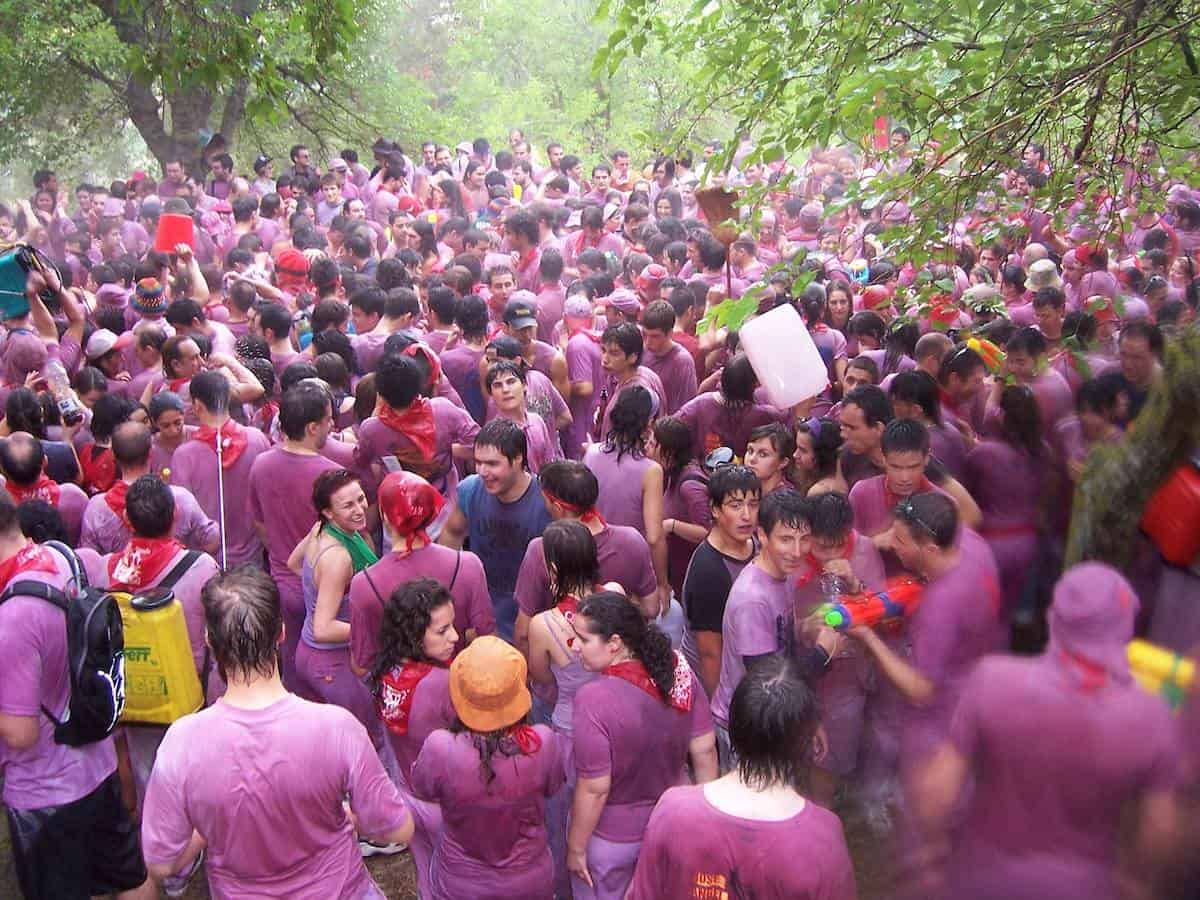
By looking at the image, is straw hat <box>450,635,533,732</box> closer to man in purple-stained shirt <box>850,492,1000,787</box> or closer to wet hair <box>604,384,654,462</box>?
man in purple-stained shirt <box>850,492,1000,787</box>

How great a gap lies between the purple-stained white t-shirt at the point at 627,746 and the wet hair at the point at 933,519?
0.98 meters

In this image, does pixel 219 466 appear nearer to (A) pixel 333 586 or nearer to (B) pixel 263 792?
(A) pixel 333 586

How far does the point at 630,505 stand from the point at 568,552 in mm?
1018

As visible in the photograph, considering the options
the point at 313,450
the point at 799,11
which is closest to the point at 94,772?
the point at 313,450

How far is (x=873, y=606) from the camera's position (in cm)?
364

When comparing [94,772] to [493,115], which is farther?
[493,115]

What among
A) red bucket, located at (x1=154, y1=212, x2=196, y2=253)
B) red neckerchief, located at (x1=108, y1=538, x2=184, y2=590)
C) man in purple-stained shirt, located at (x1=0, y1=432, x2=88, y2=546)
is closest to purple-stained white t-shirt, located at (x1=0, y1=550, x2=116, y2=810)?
red neckerchief, located at (x1=108, y1=538, x2=184, y2=590)

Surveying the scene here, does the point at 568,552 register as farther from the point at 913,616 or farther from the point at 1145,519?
the point at 1145,519

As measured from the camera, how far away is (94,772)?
12.1 ft

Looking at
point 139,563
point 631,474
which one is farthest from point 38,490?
point 631,474

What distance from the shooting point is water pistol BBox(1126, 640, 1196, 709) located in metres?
2.62

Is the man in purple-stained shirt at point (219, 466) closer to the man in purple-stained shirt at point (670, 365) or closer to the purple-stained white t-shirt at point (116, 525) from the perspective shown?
the purple-stained white t-shirt at point (116, 525)

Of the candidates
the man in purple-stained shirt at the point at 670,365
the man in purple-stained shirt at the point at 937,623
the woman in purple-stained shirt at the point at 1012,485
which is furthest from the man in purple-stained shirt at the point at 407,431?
the woman in purple-stained shirt at the point at 1012,485

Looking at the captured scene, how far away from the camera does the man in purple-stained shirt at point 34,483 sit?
4.36 metres
